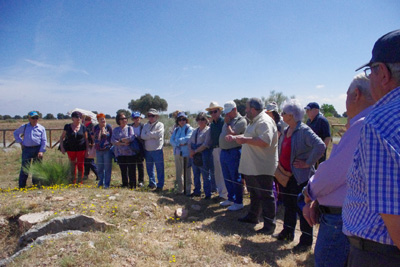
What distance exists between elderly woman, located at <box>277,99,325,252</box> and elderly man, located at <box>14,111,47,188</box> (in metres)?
6.06

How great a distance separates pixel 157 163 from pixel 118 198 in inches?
62.1

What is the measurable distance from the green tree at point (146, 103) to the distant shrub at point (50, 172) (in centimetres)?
3391

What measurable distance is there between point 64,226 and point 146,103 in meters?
37.6

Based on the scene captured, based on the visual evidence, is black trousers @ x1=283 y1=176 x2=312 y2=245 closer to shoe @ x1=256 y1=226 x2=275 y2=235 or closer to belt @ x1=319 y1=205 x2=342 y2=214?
shoe @ x1=256 y1=226 x2=275 y2=235

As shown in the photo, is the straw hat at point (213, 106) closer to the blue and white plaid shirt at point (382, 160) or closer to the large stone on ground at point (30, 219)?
the large stone on ground at point (30, 219)

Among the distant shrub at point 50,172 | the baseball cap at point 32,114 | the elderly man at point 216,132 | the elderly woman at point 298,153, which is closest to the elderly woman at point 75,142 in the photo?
the distant shrub at point 50,172

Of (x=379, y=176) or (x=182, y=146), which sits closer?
(x=379, y=176)

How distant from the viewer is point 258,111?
14.7 feet

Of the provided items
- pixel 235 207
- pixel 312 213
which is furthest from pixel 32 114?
pixel 312 213

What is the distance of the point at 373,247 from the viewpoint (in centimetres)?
118

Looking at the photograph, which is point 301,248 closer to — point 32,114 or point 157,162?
point 157,162

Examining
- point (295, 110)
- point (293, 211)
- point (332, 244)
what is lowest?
point (293, 211)

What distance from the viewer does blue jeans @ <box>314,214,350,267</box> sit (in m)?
1.93

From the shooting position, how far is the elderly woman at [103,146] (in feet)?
22.7
